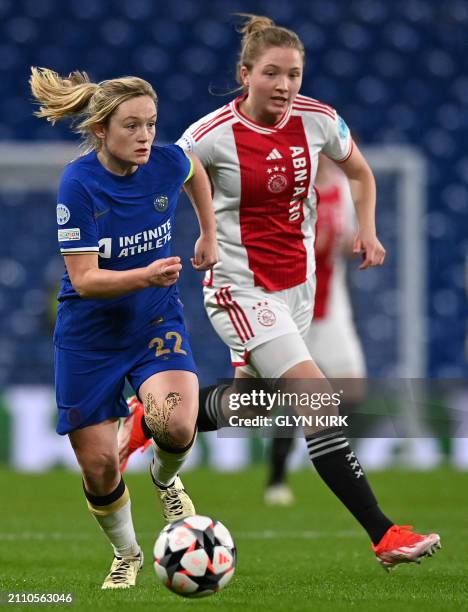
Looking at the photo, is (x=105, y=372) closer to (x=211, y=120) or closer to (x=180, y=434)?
(x=180, y=434)

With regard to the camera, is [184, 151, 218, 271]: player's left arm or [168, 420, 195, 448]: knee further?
[184, 151, 218, 271]: player's left arm

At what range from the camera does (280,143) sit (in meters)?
5.26

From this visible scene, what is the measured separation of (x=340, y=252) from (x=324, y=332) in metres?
0.54

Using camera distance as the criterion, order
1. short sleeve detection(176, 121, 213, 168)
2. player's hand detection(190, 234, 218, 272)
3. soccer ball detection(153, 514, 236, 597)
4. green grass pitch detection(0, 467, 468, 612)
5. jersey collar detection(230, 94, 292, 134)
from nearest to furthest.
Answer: soccer ball detection(153, 514, 236, 597) < green grass pitch detection(0, 467, 468, 612) < player's hand detection(190, 234, 218, 272) < short sleeve detection(176, 121, 213, 168) < jersey collar detection(230, 94, 292, 134)

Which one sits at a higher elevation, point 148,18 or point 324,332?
point 148,18

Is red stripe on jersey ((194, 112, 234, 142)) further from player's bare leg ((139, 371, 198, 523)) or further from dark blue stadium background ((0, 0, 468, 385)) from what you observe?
dark blue stadium background ((0, 0, 468, 385))

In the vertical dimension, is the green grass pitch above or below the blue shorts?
below

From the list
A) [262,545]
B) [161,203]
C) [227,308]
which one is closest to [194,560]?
[161,203]

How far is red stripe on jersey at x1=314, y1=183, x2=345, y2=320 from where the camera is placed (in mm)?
8258

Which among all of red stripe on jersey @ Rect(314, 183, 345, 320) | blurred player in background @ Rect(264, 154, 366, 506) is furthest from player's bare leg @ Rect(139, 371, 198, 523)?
red stripe on jersey @ Rect(314, 183, 345, 320)

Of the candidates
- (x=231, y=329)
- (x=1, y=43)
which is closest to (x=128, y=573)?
(x=231, y=329)

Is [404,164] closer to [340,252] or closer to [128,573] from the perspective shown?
[340,252]

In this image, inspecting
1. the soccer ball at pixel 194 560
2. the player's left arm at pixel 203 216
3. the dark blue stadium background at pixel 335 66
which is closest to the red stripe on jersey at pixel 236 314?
the player's left arm at pixel 203 216

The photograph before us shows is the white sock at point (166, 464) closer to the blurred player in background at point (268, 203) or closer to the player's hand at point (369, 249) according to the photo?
the blurred player in background at point (268, 203)
